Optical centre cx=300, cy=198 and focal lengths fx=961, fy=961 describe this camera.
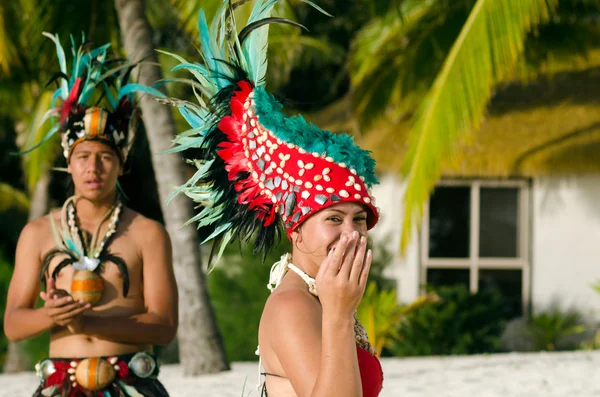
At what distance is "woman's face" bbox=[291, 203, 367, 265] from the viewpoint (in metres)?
2.31

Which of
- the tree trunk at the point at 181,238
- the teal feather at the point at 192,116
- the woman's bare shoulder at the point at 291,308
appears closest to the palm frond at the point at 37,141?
the tree trunk at the point at 181,238

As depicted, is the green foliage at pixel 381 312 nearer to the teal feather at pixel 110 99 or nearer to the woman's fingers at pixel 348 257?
the teal feather at pixel 110 99

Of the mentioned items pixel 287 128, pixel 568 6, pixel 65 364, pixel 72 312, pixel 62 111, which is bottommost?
pixel 65 364

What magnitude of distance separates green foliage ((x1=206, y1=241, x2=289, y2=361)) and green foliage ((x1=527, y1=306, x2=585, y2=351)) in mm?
3309

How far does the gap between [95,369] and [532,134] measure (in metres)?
10.1

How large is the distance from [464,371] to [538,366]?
0.67 meters

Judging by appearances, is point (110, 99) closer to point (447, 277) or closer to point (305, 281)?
point (305, 281)

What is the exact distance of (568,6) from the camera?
1284 cm

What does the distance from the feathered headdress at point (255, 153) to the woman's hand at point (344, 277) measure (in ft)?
0.89

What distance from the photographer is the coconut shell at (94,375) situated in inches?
143

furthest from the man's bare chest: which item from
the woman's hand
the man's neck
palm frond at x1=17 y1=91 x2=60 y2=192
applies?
A: palm frond at x1=17 y1=91 x2=60 y2=192

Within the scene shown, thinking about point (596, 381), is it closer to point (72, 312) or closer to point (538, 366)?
point (538, 366)

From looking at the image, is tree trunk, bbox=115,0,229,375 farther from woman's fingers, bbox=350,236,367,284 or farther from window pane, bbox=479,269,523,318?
woman's fingers, bbox=350,236,367,284

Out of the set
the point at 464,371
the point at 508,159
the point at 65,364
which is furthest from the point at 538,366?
the point at 65,364
